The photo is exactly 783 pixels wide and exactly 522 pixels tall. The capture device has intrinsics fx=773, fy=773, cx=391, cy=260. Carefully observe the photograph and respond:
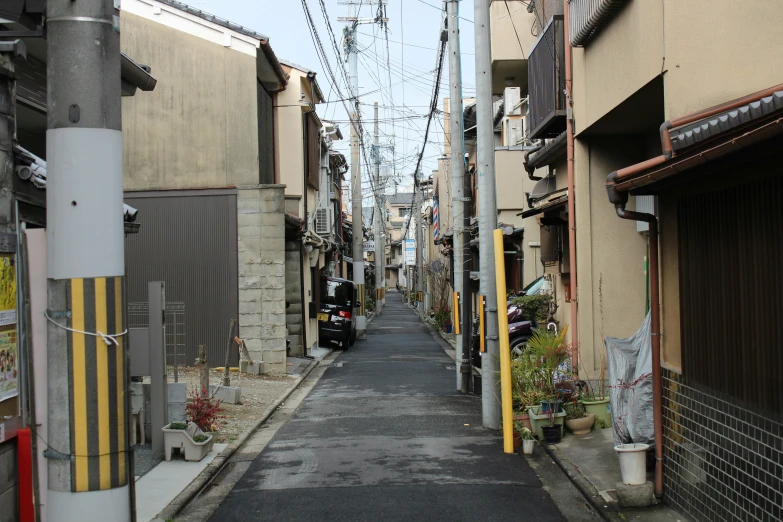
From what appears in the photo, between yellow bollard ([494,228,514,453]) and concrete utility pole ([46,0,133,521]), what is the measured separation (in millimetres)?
6325

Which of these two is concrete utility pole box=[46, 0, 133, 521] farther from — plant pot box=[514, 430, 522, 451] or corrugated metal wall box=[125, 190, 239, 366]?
corrugated metal wall box=[125, 190, 239, 366]

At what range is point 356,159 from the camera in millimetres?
33062

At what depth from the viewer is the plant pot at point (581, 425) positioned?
10.1 metres

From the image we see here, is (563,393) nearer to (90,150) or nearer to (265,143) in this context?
(90,150)

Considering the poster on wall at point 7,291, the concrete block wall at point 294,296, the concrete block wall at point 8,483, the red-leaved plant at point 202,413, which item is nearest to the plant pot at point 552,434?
the red-leaved plant at point 202,413

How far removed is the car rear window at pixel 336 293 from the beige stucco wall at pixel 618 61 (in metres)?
17.6

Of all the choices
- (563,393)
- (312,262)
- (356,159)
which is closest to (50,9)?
(563,393)

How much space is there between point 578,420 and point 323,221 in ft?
62.9

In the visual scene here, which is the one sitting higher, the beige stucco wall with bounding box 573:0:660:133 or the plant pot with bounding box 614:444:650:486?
the beige stucco wall with bounding box 573:0:660:133

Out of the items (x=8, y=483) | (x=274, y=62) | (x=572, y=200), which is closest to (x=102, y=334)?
(x=8, y=483)

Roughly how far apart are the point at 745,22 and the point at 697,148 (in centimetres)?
173

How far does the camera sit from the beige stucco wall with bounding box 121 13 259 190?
719 inches

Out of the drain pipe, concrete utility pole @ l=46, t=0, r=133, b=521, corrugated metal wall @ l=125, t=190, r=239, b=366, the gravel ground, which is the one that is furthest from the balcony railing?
corrugated metal wall @ l=125, t=190, r=239, b=366

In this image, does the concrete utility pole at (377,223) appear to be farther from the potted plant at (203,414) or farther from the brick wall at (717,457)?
the brick wall at (717,457)
